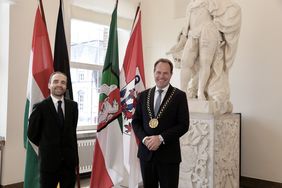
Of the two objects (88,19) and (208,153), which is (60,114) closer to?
(208,153)

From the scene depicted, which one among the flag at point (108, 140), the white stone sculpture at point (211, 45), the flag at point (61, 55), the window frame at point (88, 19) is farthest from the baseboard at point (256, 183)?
the flag at point (61, 55)

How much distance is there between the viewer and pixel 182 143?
11.0 feet

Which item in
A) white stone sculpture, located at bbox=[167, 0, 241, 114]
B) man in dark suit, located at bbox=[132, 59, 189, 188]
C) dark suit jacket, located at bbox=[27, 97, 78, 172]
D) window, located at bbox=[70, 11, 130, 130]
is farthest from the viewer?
window, located at bbox=[70, 11, 130, 130]

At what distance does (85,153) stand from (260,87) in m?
2.43

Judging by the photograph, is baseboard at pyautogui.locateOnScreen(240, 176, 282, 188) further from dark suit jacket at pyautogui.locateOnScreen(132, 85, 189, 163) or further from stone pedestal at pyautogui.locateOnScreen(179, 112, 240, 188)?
dark suit jacket at pyautogui.locateOnScreen(132, 85, 189, 163)

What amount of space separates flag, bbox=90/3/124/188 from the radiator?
4.06 feet

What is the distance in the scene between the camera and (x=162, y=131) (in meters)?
1.94

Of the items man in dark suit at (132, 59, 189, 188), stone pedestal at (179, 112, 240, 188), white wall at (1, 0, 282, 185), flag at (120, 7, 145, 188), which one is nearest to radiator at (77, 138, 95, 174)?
white wall at (1, 0, 282, 185)

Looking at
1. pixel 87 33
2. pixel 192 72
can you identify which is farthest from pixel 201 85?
pixel 87 33

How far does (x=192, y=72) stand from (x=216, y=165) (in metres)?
1.07

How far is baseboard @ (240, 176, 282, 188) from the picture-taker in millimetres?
3900

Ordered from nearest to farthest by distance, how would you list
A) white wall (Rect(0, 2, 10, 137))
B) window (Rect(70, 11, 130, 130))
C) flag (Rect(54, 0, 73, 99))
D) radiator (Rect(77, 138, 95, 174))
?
flag (Rect(54, 0, 73, 99))
white wall (Rect(0, 2, 10, 137))
radiator (Rect(77, 138, 95, 174))
window (Rect(70, 11, 130, 130))

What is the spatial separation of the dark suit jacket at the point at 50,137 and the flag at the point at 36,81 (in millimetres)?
544

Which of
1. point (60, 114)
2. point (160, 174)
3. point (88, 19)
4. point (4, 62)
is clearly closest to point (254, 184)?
point (160, 174)
